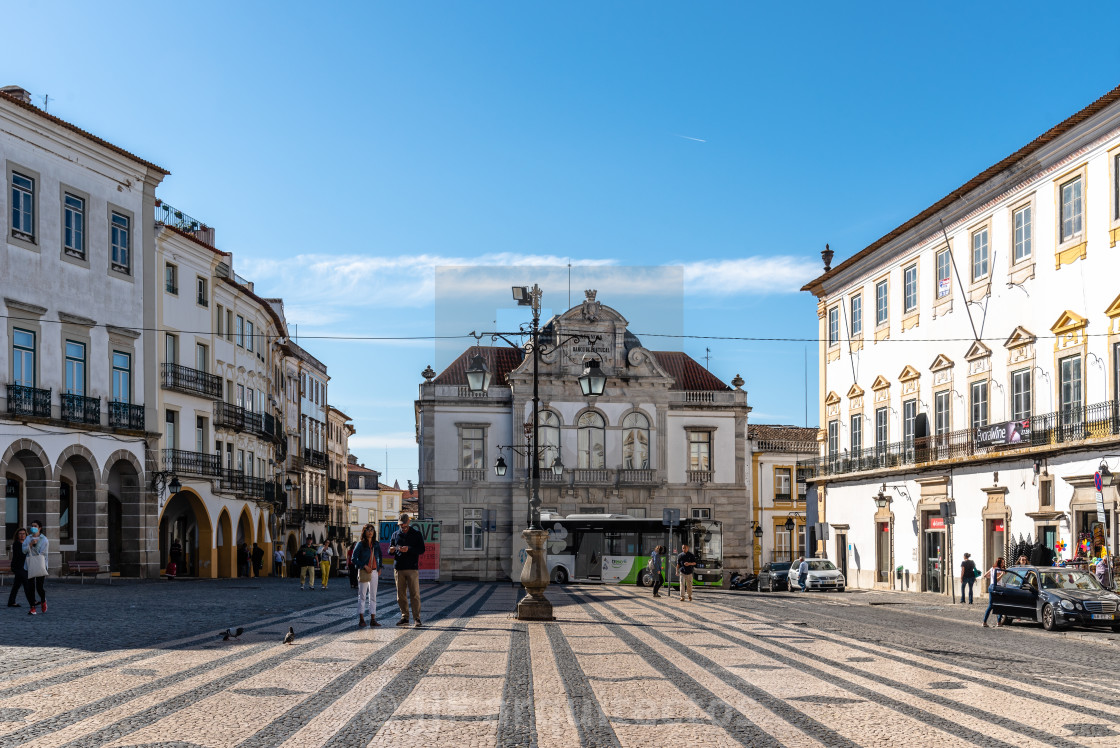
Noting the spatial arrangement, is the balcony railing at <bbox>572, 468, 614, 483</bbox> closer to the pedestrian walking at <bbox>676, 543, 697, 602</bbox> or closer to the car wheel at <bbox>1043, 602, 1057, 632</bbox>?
the pedestrian walking at <bbox>676, 543, 697, 602</bbox>

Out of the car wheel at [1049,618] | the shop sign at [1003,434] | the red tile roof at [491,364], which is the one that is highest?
the red tile roof at [491,364]

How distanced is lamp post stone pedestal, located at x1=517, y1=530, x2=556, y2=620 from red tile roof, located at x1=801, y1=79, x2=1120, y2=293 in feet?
57.9

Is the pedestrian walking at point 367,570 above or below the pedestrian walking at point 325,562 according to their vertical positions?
above

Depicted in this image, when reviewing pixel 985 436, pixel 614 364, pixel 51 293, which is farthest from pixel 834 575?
pixel 51 293

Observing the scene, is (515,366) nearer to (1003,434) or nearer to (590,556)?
(590,556)

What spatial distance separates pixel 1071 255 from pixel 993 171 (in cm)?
471

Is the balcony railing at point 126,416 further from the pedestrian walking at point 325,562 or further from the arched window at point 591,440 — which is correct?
the arched window at point 591,440

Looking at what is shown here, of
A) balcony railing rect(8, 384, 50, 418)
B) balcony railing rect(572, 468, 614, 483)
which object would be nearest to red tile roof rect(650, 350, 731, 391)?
balcony railing rect(572, 468, 614, 483)

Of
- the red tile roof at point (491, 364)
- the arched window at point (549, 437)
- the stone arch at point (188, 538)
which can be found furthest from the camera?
the red tile roof at point (491, 364)

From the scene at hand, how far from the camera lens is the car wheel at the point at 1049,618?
23984 mm

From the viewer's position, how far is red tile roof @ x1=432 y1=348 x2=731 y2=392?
66.6 m

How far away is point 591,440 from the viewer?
6500cm

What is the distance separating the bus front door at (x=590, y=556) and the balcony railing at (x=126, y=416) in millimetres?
18730

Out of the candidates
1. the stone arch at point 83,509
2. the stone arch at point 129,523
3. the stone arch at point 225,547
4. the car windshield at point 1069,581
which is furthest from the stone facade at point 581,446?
the car windshield at point 1069,581
